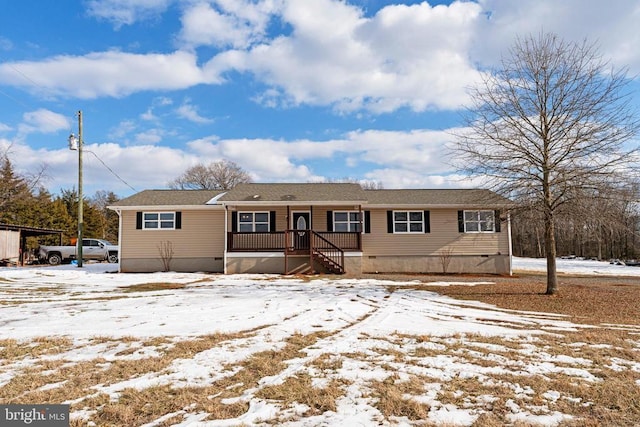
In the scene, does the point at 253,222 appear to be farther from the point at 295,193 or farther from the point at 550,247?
the point at 550,247

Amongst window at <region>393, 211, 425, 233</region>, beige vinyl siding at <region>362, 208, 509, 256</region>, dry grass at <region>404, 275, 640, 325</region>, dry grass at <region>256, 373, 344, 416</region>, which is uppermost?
window at <region>393, 211, 425, 233</region>

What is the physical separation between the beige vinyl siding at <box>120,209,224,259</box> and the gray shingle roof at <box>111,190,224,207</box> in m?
0.43

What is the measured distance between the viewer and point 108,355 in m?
4.78

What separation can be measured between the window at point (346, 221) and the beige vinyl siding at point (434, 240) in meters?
0.67

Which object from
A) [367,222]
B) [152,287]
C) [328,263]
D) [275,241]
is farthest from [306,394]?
[367,222]

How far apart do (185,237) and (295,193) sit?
554cm

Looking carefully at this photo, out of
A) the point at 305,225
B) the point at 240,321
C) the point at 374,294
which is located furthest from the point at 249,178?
the point at 240,321

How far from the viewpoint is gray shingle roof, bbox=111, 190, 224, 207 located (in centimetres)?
1786

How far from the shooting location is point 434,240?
18.2 meters

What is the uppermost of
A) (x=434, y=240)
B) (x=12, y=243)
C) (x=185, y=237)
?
(x=185, y=237)

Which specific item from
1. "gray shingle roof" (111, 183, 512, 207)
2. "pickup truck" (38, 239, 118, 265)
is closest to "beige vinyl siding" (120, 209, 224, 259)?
"gray shingle roof" (111, 183, 512, 207)

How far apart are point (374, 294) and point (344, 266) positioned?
6.37m

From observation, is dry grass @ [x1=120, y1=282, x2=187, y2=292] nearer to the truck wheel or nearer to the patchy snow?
the truck wheel

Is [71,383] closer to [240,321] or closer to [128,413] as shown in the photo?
[128,413]
